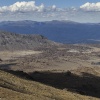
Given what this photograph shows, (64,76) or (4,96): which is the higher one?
(4,96)

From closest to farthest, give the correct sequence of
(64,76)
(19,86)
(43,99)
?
1. (43,99)
2. (19,86)
3. (64,76)

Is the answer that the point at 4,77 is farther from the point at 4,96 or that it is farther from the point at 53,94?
the point at 4,96

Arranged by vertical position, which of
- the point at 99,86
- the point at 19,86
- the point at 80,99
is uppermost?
the point at 19,86

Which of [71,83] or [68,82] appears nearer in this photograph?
[71,83]

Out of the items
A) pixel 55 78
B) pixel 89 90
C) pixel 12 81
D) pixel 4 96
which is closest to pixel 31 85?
pixel 12 81

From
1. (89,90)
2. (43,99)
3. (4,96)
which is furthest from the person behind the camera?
(89,90)

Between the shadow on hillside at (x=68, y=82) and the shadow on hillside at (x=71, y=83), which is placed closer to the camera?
the shadow on hillside at (x=68, y=82)

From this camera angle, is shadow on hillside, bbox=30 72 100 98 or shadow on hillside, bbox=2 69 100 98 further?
shadow on hillside, bbox=30 72 100 98

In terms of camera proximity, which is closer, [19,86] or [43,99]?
[43,99]

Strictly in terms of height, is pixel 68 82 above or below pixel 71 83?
above
